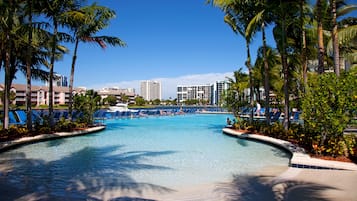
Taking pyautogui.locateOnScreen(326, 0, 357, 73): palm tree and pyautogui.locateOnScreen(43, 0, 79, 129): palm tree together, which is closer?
pyautogui.locateOnScreen(326, 0, 357, 73): palm tree

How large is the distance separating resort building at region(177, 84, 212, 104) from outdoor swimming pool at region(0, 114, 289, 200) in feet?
452

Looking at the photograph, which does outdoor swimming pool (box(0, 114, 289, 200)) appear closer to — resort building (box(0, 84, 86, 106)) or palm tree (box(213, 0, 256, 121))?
palm tree (box(213, 0, 256, 121))

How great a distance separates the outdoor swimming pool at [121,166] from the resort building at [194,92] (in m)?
138

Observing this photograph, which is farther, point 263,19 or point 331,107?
point 263,19

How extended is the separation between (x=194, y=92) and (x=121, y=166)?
156 metres

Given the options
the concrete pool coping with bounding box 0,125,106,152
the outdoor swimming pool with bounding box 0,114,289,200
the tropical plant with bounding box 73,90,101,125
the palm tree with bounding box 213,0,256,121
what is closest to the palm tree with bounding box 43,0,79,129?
the concrete pool coping with bounding box 0,125,106,152

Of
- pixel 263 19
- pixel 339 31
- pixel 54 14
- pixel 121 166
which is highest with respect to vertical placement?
pixel 54 14

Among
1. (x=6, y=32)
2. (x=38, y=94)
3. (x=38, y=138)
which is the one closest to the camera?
(x=6, y=32)

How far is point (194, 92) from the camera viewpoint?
534ft

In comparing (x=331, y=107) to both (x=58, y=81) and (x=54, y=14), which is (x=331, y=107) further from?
Result: (x=58, y=81)

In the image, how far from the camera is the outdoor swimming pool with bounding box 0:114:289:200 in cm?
525

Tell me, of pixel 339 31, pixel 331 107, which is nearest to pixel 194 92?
pixel 339 31

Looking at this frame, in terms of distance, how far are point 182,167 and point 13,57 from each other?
10999 mm

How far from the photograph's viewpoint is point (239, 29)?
15.8 meters
